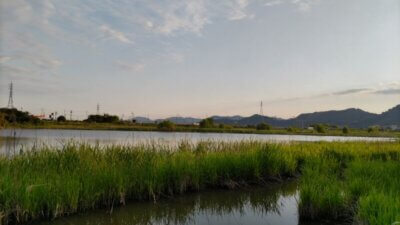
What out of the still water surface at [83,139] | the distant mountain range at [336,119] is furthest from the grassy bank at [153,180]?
the distant mountain range at [336,119]

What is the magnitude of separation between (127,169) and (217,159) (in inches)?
134

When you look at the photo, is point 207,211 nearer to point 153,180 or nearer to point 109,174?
point 153,180

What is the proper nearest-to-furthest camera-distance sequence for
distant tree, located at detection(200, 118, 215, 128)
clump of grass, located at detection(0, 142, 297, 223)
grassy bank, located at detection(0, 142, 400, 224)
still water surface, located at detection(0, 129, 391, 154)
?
grassy bank, located at detection(0, 142, 400, 224), clump of grass, located at detection(0, 142, 297, 223), still water surface, located at detection(0, 129, 391, 154), distant tree, located at detection(200, 118, 215, 128)

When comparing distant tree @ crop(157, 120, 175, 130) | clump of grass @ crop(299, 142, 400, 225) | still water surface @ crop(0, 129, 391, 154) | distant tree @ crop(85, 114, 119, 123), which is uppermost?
distant tree @ crop(85, 114, 119, 123)

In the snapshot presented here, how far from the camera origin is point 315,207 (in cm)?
806

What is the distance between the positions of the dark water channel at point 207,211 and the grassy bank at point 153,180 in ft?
1.18

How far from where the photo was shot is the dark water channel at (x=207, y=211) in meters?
7.80

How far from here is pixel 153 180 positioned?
971cm

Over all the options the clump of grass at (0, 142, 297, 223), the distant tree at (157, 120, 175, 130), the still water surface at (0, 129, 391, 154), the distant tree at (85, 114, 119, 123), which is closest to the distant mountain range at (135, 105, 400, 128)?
the distant tree at (85, 114, 119, 123)

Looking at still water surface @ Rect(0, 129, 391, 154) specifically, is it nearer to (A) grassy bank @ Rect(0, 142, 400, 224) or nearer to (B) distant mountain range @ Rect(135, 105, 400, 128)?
(A) grassy bank @ Rect(0, 142, 400, 224)

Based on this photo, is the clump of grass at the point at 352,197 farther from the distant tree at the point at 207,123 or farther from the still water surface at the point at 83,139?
the distant tree at the point at 207,123

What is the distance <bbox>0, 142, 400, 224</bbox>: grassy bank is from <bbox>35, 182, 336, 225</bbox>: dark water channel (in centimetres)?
36


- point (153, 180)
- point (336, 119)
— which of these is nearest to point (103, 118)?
point (153, 180)

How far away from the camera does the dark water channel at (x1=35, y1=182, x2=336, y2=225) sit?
7797mm
